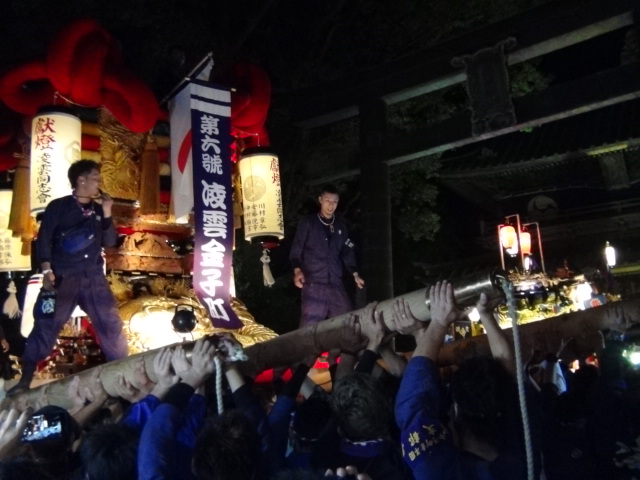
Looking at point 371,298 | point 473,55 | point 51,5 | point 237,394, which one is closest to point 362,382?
point 237,394

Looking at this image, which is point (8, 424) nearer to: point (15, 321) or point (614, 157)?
point (15, 321)

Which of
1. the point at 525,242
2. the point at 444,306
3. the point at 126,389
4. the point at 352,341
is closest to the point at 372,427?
the point at 444,306

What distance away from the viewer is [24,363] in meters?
5.92

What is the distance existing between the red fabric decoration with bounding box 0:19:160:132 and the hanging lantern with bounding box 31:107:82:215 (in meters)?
0.37

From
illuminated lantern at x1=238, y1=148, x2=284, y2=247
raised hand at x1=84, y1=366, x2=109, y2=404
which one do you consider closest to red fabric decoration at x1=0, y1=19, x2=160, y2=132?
illuminated lantern at x1=238, y1=148, x2=284, y2=247

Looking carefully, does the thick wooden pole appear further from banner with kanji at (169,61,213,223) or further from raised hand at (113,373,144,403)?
banner with kanji at (169,61,213,223)

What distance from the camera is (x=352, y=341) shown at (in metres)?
3.57

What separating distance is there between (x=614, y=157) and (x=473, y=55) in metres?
7.68

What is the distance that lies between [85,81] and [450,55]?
4.95 metres

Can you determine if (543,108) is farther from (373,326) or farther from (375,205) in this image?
(373,326)

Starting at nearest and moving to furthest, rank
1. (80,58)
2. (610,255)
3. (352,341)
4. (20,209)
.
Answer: (352,341) < (80,58) < (20,209) < (610,255)

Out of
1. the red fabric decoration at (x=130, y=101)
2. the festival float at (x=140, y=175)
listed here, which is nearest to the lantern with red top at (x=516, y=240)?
the festival float at (x=140, y=175)

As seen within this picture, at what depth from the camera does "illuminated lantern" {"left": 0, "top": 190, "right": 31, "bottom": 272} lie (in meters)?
8.48

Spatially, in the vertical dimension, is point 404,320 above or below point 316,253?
below
